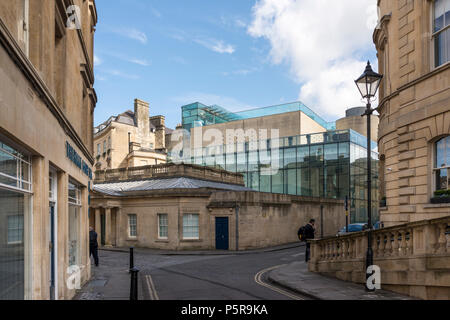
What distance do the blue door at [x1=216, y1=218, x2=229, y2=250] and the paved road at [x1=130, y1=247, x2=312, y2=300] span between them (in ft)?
17.8

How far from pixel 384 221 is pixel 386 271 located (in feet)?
12.5

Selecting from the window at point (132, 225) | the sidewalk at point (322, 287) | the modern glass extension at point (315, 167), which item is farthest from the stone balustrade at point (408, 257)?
the modern glass extension at point (315, 167)

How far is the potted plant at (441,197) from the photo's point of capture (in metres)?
11.2

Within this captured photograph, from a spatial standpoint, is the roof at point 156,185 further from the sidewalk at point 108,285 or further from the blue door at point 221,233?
the sidewalk at point 108,285

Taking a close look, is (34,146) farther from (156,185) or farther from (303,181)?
(303,181)

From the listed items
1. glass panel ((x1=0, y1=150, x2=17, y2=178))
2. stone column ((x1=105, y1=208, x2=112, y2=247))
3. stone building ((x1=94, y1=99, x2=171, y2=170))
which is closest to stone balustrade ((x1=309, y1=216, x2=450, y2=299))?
glass panel ((x1=0, y1=150, x2=17, y2=178))

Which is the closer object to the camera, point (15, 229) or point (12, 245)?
point (12, 245)

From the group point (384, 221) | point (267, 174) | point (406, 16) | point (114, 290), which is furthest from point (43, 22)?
point (267, 174)

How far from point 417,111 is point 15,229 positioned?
11.8 meters

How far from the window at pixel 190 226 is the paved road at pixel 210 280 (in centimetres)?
553

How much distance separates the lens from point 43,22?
23.1 feet

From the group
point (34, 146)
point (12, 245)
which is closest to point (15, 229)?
point (12, 245)

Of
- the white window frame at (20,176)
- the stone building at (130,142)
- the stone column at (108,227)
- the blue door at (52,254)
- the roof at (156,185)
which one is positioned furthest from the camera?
the stone building at (130,142)

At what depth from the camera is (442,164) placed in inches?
459
